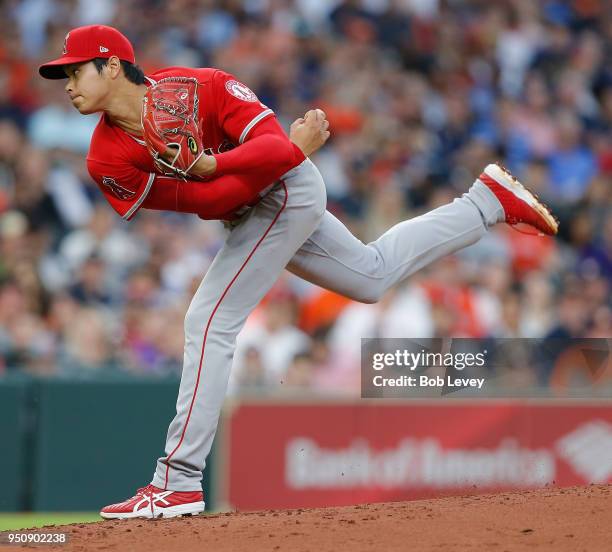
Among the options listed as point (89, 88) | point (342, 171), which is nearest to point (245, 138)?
point (89, 88)

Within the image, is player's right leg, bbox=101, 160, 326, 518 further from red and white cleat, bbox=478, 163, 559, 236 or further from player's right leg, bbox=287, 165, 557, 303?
red and white cleat, bbox=478, 163, 559, 236

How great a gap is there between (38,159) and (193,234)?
1.40 metres

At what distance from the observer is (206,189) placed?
469 cm

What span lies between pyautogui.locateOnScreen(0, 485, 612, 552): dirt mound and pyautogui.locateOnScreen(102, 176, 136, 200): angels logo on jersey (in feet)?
4.02

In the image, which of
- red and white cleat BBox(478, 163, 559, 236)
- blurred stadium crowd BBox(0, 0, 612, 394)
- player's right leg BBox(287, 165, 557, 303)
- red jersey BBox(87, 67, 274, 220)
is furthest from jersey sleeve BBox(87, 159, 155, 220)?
blurred stadium crowd BBox(0, 0, 612, 394)

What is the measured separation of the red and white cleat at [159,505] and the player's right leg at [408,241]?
1.01 meters

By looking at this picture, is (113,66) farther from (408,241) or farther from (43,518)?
(43,518)

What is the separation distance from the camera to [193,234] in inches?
400

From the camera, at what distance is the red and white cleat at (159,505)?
484cm

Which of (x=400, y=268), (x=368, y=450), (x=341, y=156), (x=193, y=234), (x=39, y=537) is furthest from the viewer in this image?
(x=341, y=156)

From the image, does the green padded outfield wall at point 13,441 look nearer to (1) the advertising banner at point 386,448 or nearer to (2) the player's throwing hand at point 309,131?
(1) the advertising banner at point 386,448

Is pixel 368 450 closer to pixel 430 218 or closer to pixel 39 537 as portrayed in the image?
pixel 430 218

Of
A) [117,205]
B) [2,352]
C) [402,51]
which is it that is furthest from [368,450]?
[402,51]

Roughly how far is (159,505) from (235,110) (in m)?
1.52
